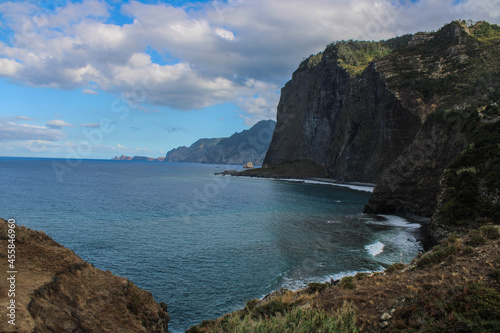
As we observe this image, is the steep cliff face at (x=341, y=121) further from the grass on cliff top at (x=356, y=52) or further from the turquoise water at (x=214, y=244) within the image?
the turquoise water at (x=214, y=244)

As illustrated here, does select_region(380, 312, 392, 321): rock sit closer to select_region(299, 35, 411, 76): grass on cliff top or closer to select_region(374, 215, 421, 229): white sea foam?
select_region(374, 215, 421, 229): white sea foam

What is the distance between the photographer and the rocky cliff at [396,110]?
45250 millimetres

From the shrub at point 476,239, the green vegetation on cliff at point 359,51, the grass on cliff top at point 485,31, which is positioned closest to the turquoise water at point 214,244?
the shrub at point 476,239

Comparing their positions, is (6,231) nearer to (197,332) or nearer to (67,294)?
(67,294)

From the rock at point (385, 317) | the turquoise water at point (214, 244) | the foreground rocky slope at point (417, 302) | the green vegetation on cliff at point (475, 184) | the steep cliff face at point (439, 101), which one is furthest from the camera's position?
the steep cliff face at point (439, 101)

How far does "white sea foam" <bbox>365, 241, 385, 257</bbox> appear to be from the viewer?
2798cm

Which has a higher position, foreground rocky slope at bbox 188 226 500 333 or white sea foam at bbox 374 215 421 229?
foreground rocky slope at bbox 188 226 500 333

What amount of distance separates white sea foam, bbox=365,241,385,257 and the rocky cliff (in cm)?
1398

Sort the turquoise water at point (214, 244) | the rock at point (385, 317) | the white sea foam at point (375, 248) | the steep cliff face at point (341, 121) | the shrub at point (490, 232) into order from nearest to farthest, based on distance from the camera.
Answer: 1. the rock at point (385, 317)
2. the shrub at point (490, 232)
3. the turquoise water at point (214, 244)
4. the white sea foam at point (375, 248)
5. the steep cliff face at point (341, 121)

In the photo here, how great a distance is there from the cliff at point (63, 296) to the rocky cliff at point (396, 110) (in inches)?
1534


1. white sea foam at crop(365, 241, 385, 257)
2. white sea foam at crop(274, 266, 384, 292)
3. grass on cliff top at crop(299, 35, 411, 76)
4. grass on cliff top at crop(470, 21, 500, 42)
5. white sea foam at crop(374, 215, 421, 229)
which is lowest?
white sea foam at crop(274, 266, 384, 292)

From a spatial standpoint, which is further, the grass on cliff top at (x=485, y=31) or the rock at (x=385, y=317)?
the grass on cliff top at (x=485, y=31)

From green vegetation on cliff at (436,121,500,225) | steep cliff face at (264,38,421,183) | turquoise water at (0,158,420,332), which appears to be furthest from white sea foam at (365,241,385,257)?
steep cliff face at (264,38,421,183)

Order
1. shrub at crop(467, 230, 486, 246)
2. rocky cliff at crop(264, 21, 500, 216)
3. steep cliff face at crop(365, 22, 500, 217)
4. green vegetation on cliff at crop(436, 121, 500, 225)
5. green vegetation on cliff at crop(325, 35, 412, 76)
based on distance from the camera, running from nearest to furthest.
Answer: shrub at crop(467, 230, 486, 246), green vegetation on cliff at crop(436, 121, 500, 225), steep cliff face at crop(365, 22, 500, 217), rocky cliff at crop(264, 21, 500, 216), green vegetation on cliff at crop(325, 35, 412, 76)
